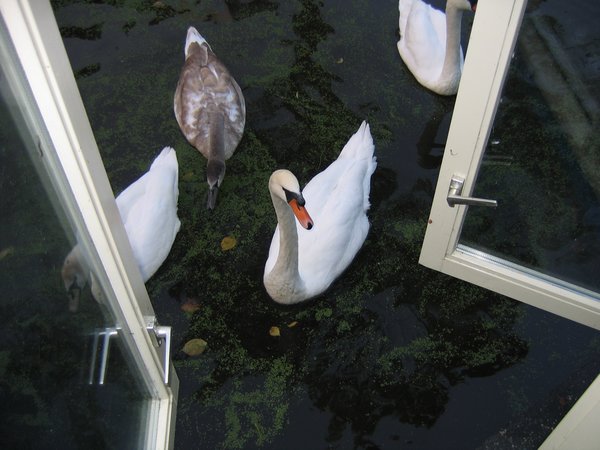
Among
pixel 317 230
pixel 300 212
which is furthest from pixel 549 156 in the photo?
pixel 317 230

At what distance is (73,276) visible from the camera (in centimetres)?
138

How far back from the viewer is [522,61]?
74.7 inches

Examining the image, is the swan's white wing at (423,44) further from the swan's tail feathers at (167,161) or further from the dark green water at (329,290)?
the swan's tail feathers at (167,161)

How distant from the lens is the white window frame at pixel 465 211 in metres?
1.55

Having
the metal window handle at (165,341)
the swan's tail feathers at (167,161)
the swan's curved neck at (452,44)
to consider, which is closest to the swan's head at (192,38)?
the swan's tail feathers at (167,161)

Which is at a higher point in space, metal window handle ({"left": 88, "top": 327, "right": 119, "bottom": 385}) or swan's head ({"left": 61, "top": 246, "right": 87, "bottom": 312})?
swan's head ({"left": 61, "top": 246, "right": 87, "bottom": 312})

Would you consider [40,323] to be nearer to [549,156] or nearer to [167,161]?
[549,156]

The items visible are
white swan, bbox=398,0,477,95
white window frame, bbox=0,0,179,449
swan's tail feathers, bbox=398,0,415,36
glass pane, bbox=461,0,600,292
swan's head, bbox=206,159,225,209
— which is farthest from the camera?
swan's tail feathers, bbox=398,0,415,36

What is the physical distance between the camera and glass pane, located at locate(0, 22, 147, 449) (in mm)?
1105

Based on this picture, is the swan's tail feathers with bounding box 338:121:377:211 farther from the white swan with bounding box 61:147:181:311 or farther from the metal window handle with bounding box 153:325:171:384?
the metal window handle with bounding box 153:325:171:384

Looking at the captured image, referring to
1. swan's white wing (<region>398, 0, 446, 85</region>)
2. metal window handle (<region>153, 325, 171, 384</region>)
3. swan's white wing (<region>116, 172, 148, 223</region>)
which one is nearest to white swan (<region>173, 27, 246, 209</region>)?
swan's white wing (<region>116, 172, 148, 223</region>)

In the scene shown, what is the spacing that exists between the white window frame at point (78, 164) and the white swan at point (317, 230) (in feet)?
3.40

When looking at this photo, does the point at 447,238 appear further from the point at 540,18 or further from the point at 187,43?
the point at 187,43

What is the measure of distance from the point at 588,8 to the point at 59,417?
1851mm
